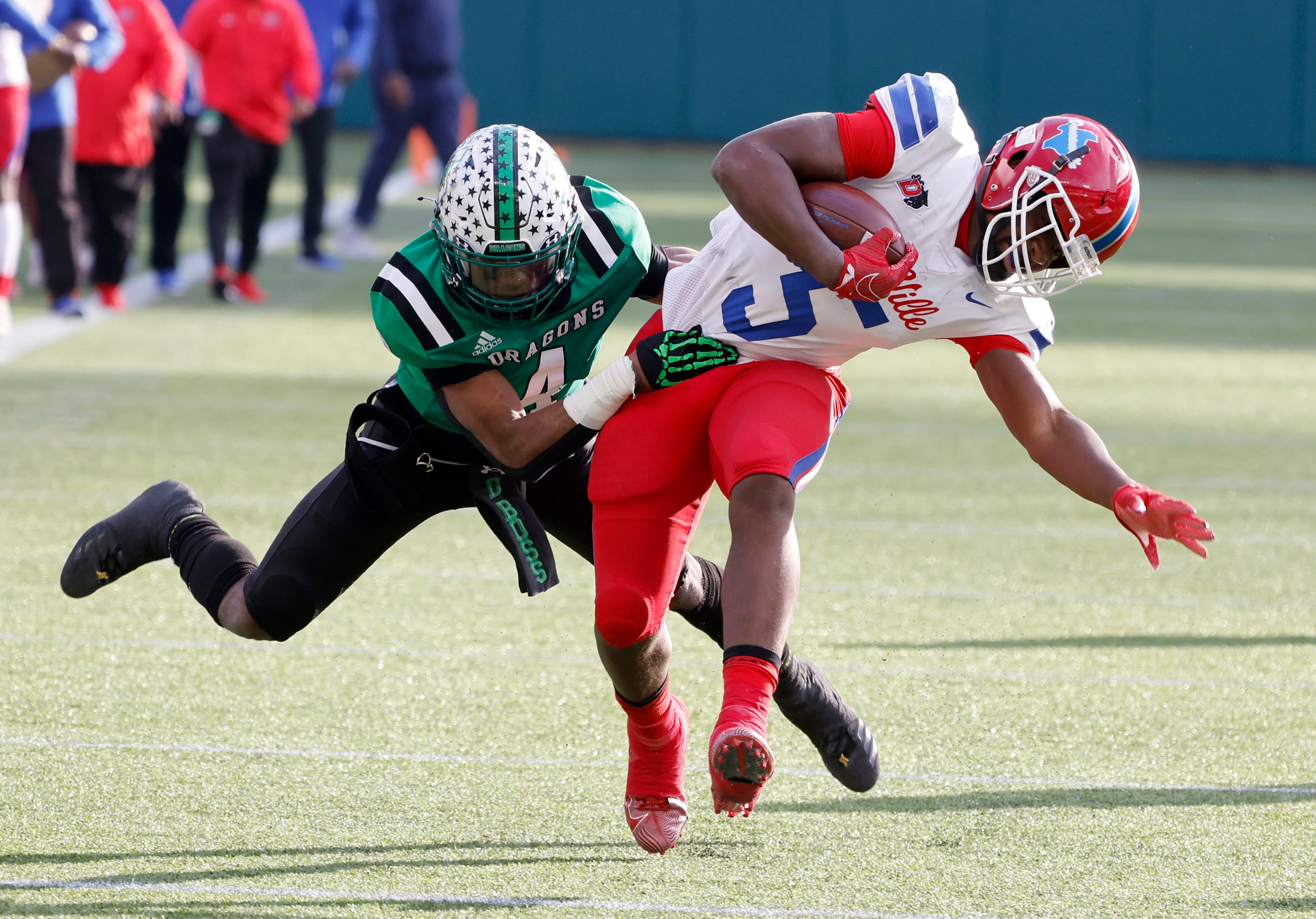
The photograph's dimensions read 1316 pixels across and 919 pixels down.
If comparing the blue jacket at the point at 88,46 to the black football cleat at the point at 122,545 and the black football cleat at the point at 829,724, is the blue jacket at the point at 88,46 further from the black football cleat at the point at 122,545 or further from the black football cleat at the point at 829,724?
the black football cleat at the point at 829,724

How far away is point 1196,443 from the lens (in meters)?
7.90

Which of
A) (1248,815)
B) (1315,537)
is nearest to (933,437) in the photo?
(1315,537)

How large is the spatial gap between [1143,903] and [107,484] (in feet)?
15.0

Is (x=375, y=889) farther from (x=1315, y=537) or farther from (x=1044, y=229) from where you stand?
(x=1315, y=537)

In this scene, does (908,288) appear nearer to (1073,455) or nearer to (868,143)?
(868,143)

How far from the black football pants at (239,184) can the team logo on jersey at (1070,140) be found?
8.11 metres

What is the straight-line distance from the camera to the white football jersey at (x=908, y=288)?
3.40 meters

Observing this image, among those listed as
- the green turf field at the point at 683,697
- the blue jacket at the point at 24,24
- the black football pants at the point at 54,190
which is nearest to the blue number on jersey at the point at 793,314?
the green turf field at the point at 683,697

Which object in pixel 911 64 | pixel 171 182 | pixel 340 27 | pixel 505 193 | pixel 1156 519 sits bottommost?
pixel 911 64

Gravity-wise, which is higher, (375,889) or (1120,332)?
(375,889)

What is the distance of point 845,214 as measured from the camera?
3.35 metres

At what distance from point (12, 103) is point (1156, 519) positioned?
7.16 metres

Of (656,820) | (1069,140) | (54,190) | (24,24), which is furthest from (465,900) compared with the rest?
(54,190)

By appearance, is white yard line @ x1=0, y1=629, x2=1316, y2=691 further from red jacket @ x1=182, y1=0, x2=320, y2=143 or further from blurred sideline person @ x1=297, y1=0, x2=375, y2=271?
blurred sideline person @ x1=297, y1=0, x2=375, y2=271
